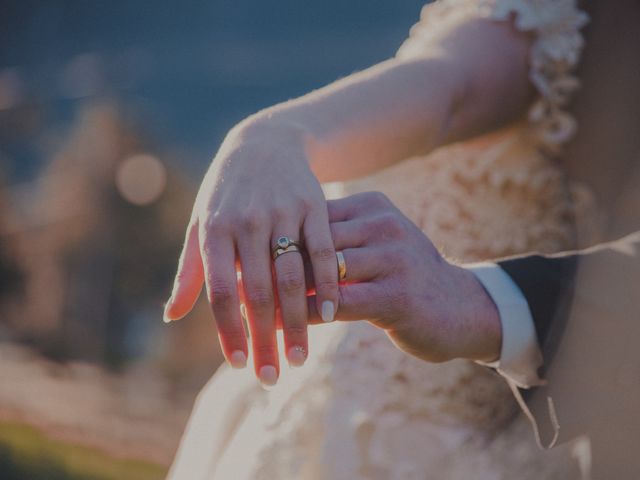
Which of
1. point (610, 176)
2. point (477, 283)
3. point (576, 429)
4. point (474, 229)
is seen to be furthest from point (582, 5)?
point (576, 429)

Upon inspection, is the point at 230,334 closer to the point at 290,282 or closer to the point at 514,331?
the point at 290,282

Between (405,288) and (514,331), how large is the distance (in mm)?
175

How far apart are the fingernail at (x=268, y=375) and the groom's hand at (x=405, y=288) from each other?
73 mm

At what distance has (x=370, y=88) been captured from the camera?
39.8 inches

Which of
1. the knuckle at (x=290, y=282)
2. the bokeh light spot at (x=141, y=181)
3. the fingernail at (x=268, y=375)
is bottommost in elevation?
the bokeh light spot at (x=141, y=181)

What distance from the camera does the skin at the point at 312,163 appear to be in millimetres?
702

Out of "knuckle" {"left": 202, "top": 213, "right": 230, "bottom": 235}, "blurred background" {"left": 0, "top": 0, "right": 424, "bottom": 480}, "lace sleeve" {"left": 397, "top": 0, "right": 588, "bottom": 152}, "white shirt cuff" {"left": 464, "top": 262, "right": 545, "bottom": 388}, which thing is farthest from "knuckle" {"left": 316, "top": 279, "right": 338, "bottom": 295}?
"blurred background" {"left": 0, "top": 0, "right": 424, "bottom": 480}

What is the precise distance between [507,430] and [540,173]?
1.38ft

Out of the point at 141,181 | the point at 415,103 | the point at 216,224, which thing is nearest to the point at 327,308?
the point at 216,224

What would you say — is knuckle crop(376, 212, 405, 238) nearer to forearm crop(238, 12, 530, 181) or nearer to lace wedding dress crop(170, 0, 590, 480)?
forearm crop(238, 12, 530, 181)

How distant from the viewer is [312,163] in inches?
35.4

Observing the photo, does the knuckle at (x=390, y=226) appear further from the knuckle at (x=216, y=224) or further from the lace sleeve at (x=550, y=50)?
the lace sleeve at (x=550, y=50)

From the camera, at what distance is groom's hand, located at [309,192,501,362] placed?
73cm

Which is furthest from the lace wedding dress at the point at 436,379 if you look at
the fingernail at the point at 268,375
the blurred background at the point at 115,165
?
the blurred background at the point at 115,165
